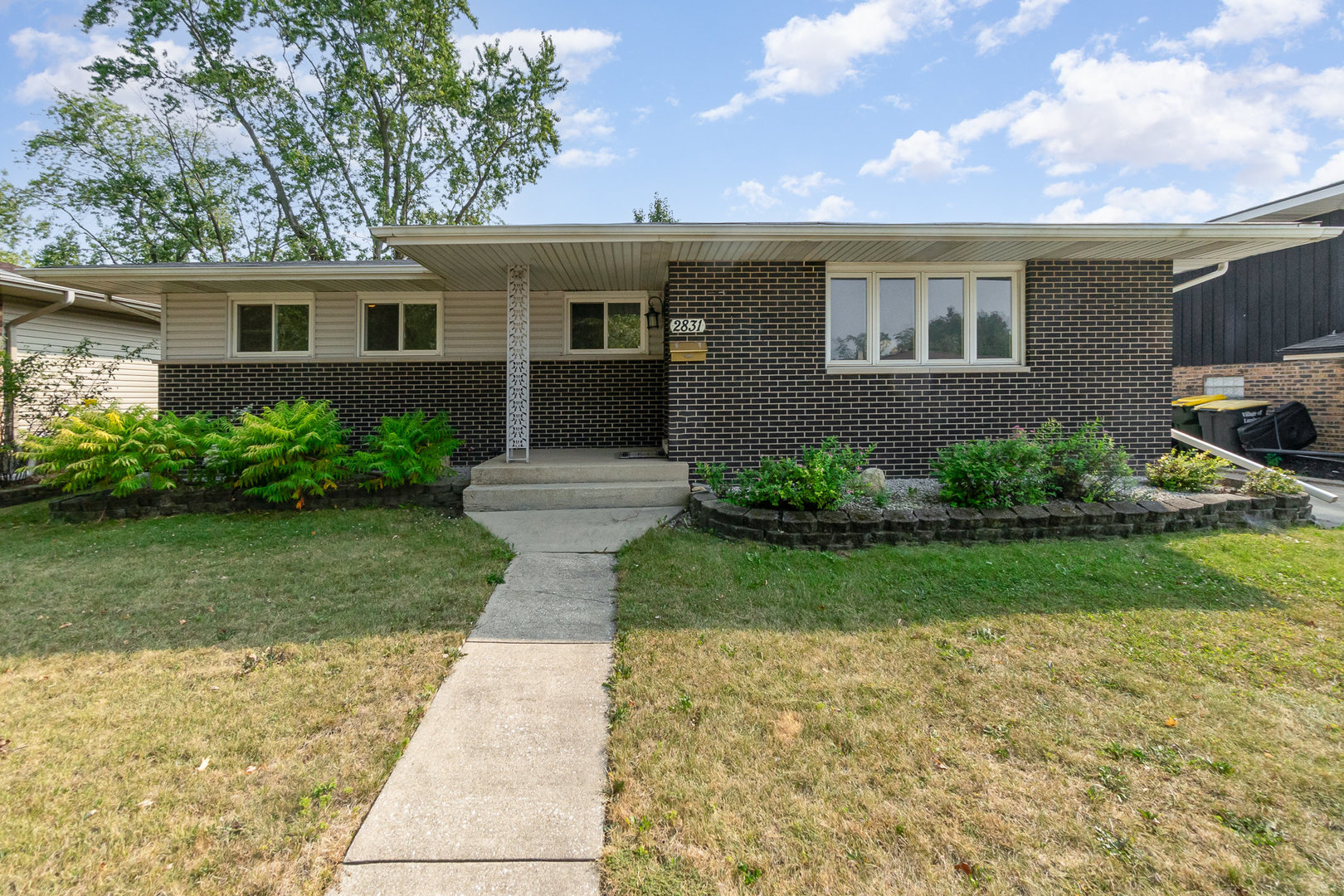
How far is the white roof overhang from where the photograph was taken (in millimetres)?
5980

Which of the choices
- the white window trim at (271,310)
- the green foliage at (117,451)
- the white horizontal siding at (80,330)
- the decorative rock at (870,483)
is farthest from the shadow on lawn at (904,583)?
the white horizontal siding at (80,330)

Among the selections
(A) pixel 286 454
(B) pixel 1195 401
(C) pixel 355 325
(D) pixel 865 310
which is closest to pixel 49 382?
(C) pixel 355 325

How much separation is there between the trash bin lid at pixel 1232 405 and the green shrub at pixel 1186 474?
4.59 m

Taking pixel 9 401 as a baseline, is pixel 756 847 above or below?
below

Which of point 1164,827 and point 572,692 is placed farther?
point 572,692

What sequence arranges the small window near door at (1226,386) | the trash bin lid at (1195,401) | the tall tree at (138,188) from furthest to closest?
the tall tree at (138,188)
the small window near door at (1226,386)
the trash bin lid at (1195,401)

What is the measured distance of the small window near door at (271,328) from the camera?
8992 millimetres

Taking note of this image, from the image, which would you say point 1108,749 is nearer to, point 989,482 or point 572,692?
point 572,692

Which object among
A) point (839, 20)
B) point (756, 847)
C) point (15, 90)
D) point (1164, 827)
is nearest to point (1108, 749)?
point (1164, 827)

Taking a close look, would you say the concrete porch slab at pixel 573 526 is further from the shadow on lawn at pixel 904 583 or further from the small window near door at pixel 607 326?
the small window near door at pixel 607 326

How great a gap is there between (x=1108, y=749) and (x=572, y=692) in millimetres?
2298

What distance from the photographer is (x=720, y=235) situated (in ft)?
19.4

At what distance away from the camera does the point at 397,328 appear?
29.4ft

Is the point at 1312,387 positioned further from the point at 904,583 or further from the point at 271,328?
the point at 271,328
